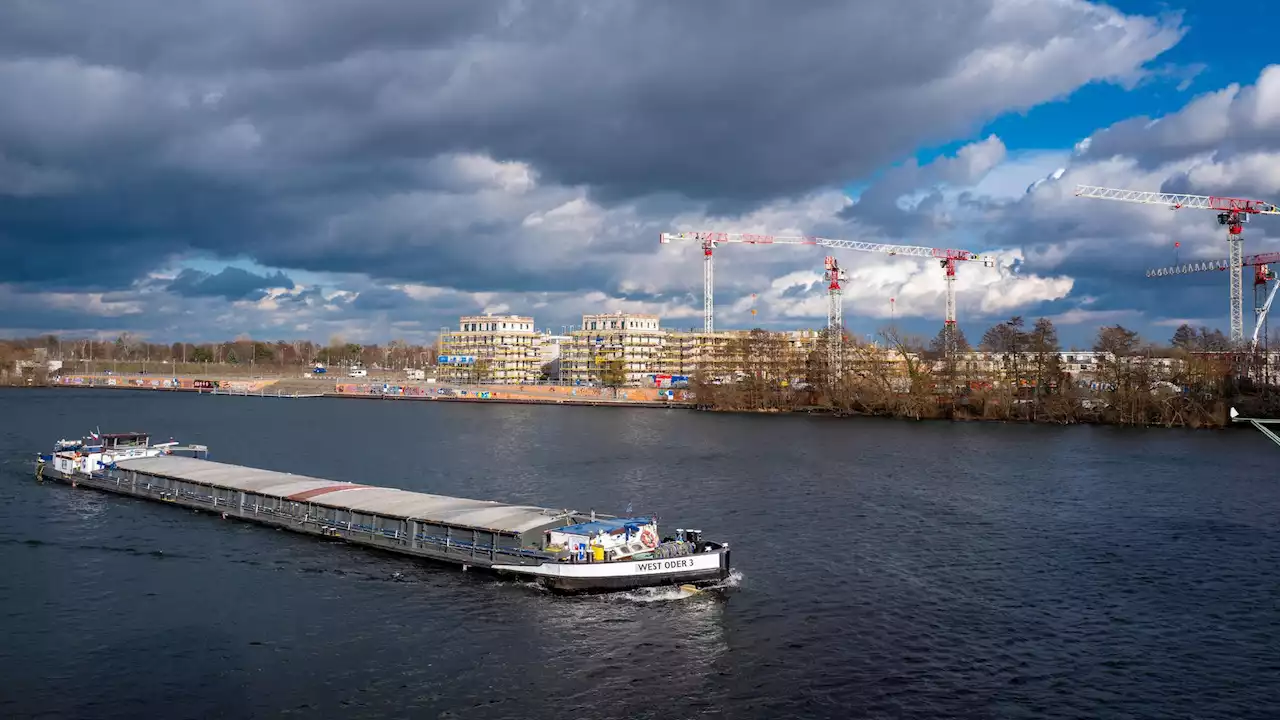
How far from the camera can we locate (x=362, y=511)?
58.5 metres

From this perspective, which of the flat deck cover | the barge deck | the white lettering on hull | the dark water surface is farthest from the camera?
the flat deck cover

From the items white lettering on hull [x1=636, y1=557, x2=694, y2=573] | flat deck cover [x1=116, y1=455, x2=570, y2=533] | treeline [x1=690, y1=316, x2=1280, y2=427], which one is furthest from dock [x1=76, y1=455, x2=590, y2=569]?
treeline [x1=690, y1=316, x2=1280, y2=427]

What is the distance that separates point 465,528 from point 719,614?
57.3 feet

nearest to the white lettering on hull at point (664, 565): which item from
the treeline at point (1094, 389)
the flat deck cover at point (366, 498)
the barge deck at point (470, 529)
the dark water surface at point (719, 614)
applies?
the barge deck at point (470, 529)

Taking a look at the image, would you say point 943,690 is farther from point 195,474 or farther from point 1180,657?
point 195,474

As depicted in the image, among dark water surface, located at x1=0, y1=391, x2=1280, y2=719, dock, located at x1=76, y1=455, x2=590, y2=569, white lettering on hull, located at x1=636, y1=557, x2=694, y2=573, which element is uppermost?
dock, located at x1=76, y1=455, x2=590, y2=569

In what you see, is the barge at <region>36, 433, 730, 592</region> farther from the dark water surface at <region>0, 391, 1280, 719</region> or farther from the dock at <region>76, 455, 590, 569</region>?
the dark water surface at <region>0, 391, 1280, 719</region>

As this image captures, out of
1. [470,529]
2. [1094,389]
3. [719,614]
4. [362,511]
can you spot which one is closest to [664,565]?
[719,614]

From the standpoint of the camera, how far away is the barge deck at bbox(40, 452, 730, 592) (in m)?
48.5

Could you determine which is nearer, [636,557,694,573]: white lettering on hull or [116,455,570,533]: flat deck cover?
[636,557,694,573]: white lettering on hull

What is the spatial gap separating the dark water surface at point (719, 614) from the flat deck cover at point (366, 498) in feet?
10.6

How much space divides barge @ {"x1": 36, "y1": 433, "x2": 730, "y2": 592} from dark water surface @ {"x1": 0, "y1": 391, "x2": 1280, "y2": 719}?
148cm

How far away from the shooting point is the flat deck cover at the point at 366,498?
178 feet

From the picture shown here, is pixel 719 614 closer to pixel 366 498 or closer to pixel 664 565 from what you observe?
pixel 664 565
